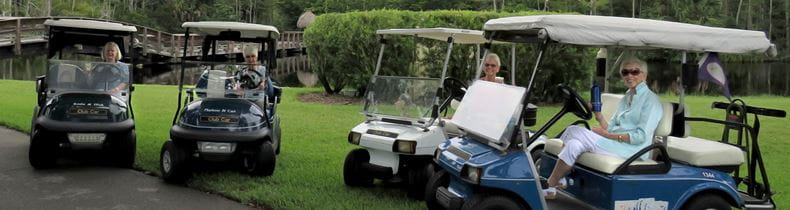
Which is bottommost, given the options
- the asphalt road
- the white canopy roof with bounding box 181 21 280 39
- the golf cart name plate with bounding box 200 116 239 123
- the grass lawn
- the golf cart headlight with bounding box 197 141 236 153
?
the asphalt road

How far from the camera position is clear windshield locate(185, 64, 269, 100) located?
7.57 metres

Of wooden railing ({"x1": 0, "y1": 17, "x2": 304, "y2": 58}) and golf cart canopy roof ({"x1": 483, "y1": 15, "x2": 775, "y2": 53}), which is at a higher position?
wooden railing ({"x1": 0, "y1": 17, "x2": 304, "y2": 58})

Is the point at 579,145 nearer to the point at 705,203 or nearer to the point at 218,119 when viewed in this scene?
the point at 705,203

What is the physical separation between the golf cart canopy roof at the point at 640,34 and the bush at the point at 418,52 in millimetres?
10210

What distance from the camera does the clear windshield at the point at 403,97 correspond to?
→ 6.82 metres

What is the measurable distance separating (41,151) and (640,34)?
613 cm

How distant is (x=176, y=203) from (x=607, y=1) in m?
68.2

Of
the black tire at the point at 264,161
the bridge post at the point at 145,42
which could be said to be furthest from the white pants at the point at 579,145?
the bridge post at the point at 145,42

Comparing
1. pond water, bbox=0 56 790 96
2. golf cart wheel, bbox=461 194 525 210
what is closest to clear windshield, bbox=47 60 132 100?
golf cart wheel, bbox=461 194 525 210

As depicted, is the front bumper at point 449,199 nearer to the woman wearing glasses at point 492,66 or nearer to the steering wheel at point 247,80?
the woman wearing glasses at point 492,66

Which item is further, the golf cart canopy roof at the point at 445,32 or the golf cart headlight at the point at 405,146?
the golf cart canopy roof at the point at 445,32

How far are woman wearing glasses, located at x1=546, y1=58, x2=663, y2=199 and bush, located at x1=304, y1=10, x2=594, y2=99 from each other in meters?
9.87

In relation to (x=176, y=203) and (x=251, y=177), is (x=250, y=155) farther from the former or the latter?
(x=176, y=203)

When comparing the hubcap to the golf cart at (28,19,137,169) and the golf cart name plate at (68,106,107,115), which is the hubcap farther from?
the golf cart name plate at (68,106,107,115)
